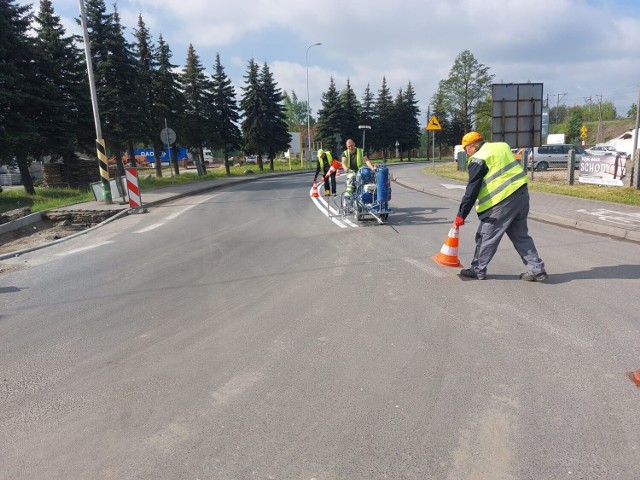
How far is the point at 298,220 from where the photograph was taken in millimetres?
11836

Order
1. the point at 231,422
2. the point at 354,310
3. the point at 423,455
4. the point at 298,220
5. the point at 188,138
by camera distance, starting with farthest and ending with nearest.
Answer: the point at 188,138 < the point at 298,220 < the point at 354,310 < the point at 231,422 < the point at 423,455

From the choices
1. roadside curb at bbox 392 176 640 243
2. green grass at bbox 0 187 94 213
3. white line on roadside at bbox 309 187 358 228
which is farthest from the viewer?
green grass at bbox 0 187 94 213

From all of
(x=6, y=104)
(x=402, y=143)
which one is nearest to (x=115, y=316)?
(x=6, y=104)

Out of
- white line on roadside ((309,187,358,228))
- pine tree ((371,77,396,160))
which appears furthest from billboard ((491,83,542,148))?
pine tree ((371,77,396,160))

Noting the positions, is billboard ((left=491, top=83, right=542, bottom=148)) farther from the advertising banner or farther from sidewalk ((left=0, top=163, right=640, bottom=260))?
sidewalk ((left=0, top=163, right=640, bottom=260))

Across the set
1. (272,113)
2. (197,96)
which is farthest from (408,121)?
(197,96)

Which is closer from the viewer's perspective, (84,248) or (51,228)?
(84,248)

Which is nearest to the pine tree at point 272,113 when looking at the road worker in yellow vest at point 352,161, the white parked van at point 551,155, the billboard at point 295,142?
the billboard at point 295,142

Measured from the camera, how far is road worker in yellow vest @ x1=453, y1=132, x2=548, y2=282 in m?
5.64

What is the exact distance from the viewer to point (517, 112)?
18.7m

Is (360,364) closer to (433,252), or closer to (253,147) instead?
(433,252)

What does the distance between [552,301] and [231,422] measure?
383 cm

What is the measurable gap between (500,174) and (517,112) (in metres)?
15.0

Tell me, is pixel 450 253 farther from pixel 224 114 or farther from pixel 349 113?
pixel 349 113
